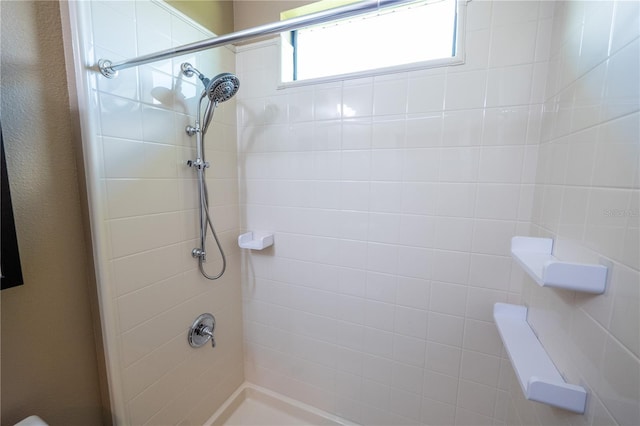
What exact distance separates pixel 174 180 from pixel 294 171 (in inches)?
22.4

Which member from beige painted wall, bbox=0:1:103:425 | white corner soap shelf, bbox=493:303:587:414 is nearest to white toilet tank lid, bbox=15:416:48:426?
beige painted wall, bbox=0:1:103:425

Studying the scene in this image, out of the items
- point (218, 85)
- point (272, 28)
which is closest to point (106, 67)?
point (218, 85)

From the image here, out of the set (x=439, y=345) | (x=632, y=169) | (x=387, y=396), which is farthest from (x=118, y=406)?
(x=632, y=169)

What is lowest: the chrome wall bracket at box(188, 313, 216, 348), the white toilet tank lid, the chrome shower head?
the chrome wall bracket at box(188, 313, 216, 348)

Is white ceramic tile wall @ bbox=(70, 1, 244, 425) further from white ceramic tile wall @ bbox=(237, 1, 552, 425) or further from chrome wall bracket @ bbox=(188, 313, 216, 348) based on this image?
white ceramic tile wall @ bbox=(237, 1, 552, 425)

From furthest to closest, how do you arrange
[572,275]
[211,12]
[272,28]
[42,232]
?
[211,12]
[42,232]
[272,28]
[572,275]

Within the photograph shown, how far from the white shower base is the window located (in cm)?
188

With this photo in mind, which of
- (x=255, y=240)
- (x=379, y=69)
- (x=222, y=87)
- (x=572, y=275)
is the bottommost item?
(x=255, y=240)

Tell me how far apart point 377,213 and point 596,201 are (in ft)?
2.42

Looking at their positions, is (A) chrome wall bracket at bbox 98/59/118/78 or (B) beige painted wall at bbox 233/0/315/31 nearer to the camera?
(A) chrome wall bracket at bbox 98/59/118/78

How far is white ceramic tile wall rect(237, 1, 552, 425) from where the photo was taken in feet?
3.32

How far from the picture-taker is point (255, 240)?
1424 millimetres

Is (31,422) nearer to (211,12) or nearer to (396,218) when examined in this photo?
(396,218)

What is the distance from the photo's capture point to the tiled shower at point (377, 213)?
0.63 m
